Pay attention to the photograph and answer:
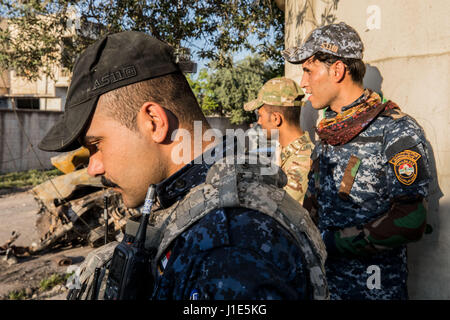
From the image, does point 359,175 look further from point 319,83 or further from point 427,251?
A: point 427,251

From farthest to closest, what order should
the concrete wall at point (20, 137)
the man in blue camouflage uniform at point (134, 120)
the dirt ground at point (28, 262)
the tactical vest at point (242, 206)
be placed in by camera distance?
the concrete wall at point (20, 137)
the dirt ground at point (28, 262)
the man in blue camouflage uniform at point (134, 120)
the tactical vest at point (242, 206)

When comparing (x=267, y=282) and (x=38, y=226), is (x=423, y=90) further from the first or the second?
(x=38, y=226)

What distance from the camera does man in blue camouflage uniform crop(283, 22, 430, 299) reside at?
1.81 meters

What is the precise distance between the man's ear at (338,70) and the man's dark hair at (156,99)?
1.26m

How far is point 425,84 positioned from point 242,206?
7.64 feet

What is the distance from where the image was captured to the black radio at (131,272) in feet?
3.13

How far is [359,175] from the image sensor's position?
206 cm

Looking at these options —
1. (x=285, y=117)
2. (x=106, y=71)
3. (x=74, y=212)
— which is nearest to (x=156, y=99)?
(x=106, y=71)

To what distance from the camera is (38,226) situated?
5914 millimetres

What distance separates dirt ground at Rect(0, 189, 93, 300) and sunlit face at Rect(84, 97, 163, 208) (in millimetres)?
3641

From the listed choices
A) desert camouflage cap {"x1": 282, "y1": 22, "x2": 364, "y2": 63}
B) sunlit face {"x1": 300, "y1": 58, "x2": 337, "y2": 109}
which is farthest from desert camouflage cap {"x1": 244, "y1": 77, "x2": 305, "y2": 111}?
desert camouflage cap {"x1": 282, "y1": 22, "x2": 364, "y2": 63}

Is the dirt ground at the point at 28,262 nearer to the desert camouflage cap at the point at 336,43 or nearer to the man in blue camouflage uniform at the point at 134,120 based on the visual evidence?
the man in blue camouflage uniform at the point at 134,120

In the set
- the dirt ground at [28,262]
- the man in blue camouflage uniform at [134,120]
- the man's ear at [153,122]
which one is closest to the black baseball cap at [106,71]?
the man in blue camouflage uniform at [134,120]
